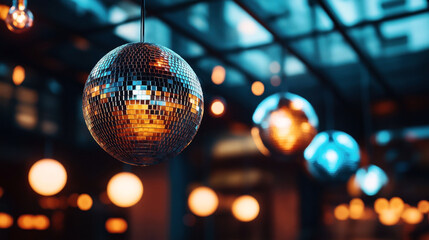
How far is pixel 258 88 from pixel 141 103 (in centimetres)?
620

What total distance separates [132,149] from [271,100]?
1907 millimetres

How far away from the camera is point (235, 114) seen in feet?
26.2

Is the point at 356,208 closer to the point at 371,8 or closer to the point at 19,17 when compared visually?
the point at 371,8

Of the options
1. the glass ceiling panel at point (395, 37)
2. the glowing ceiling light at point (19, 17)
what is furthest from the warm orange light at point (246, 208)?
the glowing ceiling light at point (19, 17)

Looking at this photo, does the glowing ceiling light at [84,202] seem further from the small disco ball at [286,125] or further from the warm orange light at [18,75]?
the small disco ball at [286,125]

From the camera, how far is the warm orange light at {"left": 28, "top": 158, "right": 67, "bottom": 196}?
16.2 feet

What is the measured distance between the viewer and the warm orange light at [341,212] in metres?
10.9

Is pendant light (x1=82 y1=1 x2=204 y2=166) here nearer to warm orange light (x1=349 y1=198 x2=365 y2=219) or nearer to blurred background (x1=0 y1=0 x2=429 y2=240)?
blurred background (x1=0 y1=0 x2=429 y2=240)

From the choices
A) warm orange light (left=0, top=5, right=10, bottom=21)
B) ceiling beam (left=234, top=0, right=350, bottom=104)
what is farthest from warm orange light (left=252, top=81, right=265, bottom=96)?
warm orange light (left=0, top=5, right=10, bottom=21)

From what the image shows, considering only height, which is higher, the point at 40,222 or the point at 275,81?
the point at 275,81

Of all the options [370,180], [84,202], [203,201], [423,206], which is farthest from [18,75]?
[423,206]

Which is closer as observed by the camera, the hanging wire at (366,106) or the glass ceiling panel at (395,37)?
the glass ceiling panel at (395,37)

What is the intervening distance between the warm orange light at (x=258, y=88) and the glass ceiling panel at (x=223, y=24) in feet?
4.56

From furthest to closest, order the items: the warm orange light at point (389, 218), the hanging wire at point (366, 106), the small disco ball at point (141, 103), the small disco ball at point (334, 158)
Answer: the warm orange light at point (389, 218) → the hanging wire at point (366, 106) → the small disco ball at point (334, 158) → the small disco ball at point (141, 103)
